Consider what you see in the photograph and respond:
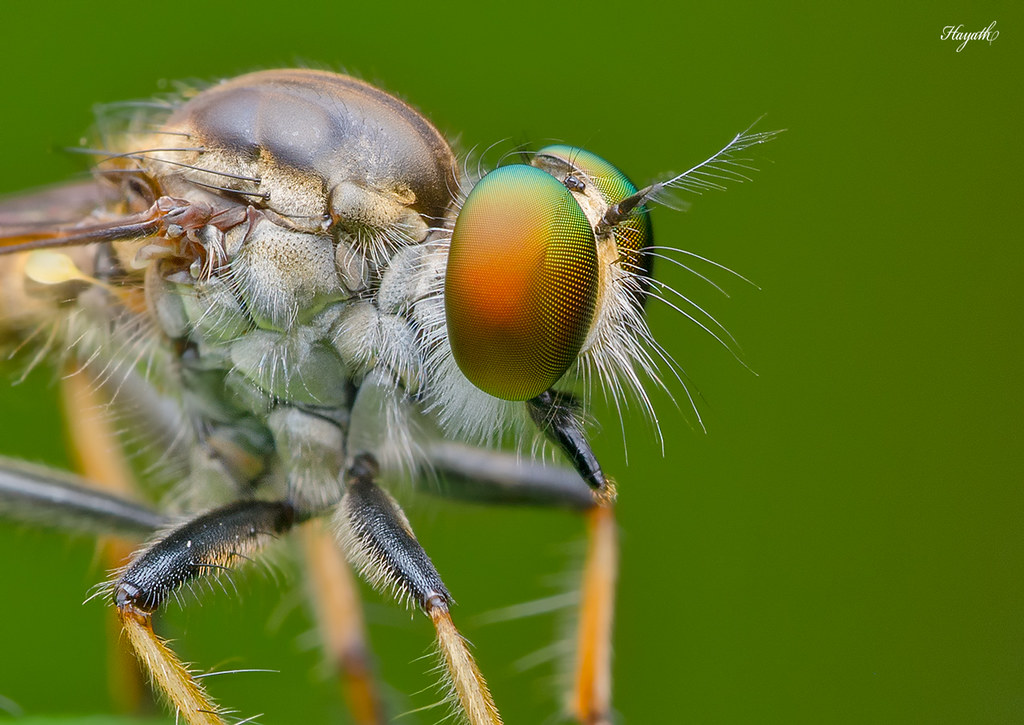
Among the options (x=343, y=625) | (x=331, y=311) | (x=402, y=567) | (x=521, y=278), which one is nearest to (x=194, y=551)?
(x=402, y=567)

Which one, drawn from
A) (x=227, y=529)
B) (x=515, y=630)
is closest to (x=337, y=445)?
(x=227, y=529)

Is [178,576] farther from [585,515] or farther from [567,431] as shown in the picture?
[585,515]

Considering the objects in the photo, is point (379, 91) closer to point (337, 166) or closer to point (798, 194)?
point (337, 166)

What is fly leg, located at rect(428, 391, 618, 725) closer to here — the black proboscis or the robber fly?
the robber fly

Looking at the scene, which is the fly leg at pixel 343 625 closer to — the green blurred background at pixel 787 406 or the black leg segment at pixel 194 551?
the green blurred background at pixel 787 406

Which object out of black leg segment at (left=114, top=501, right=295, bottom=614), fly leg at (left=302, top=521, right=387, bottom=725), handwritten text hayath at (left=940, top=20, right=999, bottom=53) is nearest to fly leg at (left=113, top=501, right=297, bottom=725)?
black leg segment at (left=114, top=501, right=295, bottom=614)
